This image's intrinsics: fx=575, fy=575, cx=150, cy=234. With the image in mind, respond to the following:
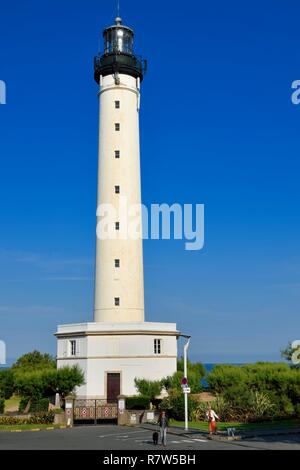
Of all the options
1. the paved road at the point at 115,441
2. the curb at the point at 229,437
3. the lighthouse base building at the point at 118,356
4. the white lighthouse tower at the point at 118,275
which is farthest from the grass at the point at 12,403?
the curb at the point at 229,437

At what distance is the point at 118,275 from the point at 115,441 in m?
18.1

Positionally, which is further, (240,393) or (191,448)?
(240,393)

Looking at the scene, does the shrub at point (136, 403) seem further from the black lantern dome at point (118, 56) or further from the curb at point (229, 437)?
the black lantern dome at point (118, 56)

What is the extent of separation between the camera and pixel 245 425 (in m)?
30.5

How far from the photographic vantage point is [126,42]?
45562 millimetres

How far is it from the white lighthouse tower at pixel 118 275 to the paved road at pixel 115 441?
33.4 ft

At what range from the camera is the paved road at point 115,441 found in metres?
22.4

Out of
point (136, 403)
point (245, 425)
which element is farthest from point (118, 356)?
point (245, 425)

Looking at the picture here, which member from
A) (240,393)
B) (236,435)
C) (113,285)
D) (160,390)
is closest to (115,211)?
(113,285)

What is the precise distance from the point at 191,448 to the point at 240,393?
13.9m

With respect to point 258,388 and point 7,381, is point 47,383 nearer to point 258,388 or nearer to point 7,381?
point 258,388

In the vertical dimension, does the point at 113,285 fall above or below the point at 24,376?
above
